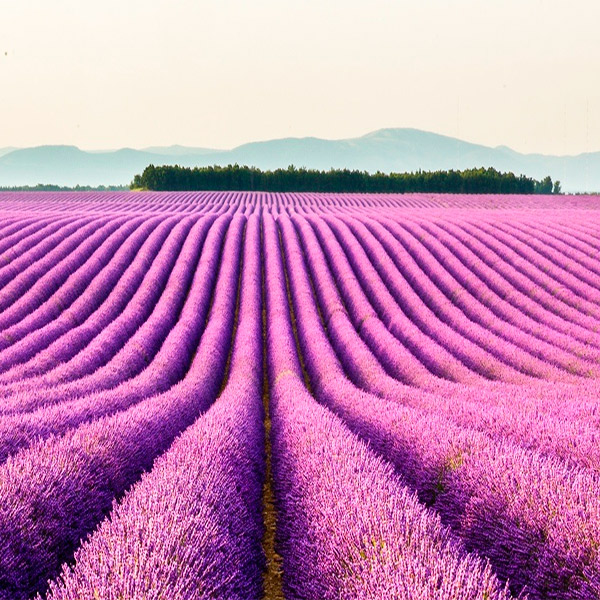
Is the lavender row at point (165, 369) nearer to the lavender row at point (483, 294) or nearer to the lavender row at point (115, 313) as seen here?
the lavender row at point (115, 313)

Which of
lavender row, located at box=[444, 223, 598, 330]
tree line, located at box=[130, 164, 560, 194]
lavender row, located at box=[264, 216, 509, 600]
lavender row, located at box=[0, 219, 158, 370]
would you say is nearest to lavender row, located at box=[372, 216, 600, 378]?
lavender row, located at box=[444, 223, 598, 330]

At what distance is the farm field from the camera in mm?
2836

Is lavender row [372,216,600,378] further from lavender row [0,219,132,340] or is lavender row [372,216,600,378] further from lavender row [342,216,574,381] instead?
lavender row [0,219,132,340]

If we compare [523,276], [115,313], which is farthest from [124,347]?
[523,276]

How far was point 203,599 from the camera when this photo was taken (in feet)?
7.63

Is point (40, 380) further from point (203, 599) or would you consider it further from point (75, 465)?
point (203, 599)

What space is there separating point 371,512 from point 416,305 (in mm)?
13814

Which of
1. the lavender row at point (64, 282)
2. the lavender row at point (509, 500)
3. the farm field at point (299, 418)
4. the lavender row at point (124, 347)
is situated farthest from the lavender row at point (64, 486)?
the lavender row at point (64, 282)

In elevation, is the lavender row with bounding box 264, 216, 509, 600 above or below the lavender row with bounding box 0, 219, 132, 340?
above

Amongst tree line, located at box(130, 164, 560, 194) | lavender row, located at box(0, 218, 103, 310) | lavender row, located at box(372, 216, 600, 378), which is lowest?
lavender row, located at box(372, 216, 600, 378)

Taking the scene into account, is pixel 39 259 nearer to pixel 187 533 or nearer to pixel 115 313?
pixel 115 313

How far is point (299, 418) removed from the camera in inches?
244

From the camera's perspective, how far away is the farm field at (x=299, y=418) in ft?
9.30

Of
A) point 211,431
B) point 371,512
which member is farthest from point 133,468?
point 371,512
